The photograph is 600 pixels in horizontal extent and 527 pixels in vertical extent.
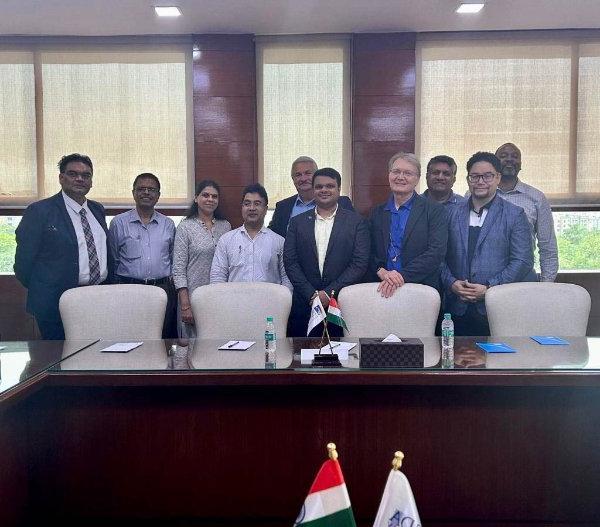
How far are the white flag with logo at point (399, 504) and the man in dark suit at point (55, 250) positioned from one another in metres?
3.23

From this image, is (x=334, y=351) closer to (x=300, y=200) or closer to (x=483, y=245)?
(x=483, y=245)

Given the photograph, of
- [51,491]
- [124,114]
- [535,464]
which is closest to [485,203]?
[535,464]

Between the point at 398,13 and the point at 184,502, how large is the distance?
14.4ft

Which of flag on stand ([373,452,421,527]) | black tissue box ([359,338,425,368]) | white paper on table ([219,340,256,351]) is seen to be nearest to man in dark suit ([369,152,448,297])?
white paper on table ([219,340,256,351])

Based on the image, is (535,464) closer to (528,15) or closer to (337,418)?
(337,418)

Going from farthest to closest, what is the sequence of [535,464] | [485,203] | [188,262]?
[188,262]
[485,203]
[535,464]

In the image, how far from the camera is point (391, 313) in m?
3.31

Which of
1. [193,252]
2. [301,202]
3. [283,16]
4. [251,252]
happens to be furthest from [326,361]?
[283,16]

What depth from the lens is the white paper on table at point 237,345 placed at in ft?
8.93

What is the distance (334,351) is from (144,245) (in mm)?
2338

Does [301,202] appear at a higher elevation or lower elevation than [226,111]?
lower

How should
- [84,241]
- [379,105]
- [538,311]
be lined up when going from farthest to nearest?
1. [379,105]
2. [84,241]
3. [538,311]

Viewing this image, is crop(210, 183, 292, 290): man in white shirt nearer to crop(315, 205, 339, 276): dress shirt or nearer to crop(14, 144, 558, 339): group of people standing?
crop(14, 144, 558, 339): group of people standing

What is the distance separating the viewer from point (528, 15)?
5387mm
